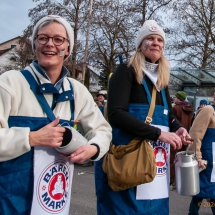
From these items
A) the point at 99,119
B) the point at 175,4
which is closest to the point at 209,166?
the point at 99,119

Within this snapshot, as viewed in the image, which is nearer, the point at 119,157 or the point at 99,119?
the point at 99,119

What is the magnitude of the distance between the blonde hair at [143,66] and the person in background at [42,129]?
1.77 ft

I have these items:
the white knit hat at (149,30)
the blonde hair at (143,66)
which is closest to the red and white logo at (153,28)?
the white knit hat at (149,30)

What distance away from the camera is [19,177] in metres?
1.46

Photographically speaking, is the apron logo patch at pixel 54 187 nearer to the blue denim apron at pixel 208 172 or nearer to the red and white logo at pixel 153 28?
the red and white logo at pixel 153 28

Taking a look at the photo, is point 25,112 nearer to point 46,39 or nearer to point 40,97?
point 40,97

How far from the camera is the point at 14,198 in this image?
1451mm

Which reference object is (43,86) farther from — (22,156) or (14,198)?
(14,198)

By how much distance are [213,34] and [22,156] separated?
67.0ft

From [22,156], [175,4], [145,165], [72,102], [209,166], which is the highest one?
[175,4]

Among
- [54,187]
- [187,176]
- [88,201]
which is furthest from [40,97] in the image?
[88,201]

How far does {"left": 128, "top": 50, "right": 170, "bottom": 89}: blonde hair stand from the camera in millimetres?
2131

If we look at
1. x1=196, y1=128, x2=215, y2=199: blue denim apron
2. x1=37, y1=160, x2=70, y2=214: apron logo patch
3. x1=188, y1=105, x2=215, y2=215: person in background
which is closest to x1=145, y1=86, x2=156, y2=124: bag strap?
x1=37, y1=160, x2=70, y2=214: apron logo patch

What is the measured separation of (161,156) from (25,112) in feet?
3.50
